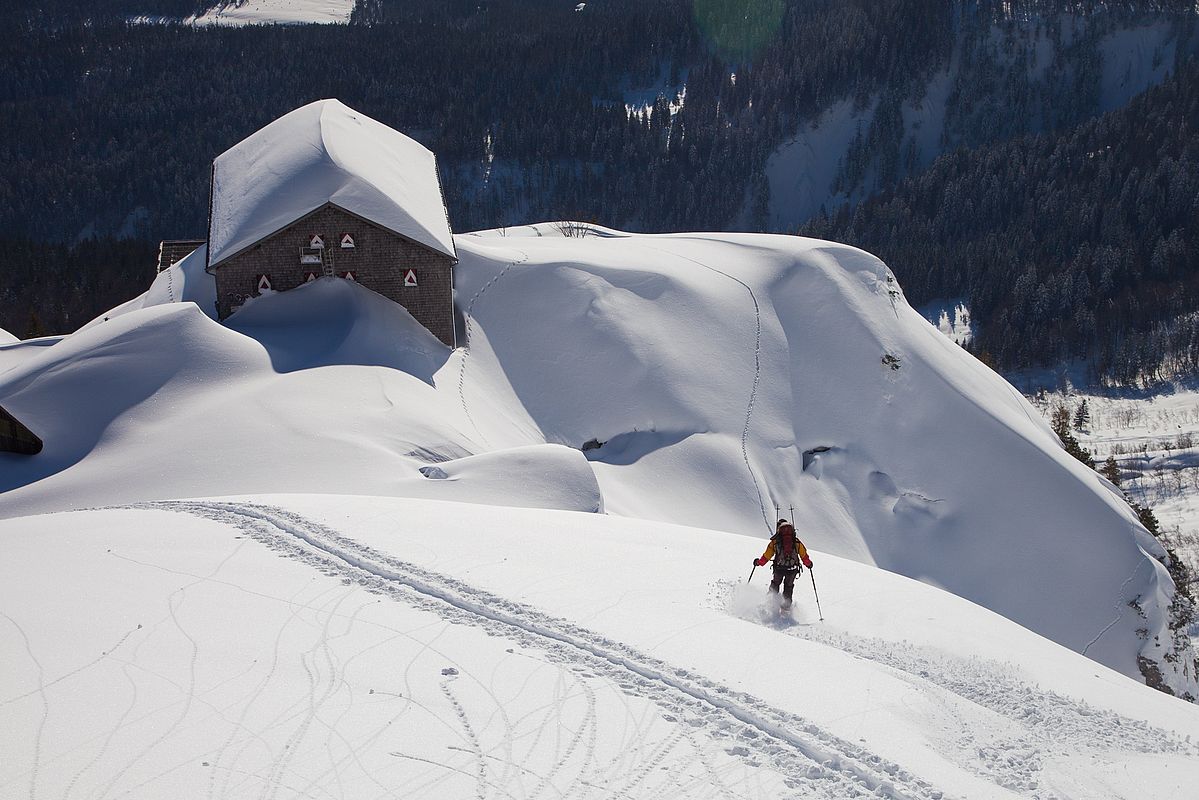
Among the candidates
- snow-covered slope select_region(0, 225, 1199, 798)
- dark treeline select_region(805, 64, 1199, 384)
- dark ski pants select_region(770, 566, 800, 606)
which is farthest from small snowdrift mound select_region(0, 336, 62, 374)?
dark treeline select_region(805, 64, 1199, 384)

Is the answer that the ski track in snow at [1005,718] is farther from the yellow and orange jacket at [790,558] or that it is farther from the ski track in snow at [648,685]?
the ski track in snow at [648,685]

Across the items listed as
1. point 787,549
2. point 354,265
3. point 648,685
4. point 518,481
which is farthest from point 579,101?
point 648,685

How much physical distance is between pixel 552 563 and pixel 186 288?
26825 millimetres

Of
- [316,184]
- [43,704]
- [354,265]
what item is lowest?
[354,265]

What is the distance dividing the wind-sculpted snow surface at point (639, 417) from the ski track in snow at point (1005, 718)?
9.70m

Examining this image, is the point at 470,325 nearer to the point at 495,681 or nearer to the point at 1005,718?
the point at 495,681

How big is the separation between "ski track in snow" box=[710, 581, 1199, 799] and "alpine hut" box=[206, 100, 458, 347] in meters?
21.6

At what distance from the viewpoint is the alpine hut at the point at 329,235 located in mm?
31344

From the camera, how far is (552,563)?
550 inches

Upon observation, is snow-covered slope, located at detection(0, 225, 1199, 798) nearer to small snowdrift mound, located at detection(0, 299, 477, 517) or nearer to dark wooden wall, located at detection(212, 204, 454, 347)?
small snowdrift mound, located at detection(0, 299, 477, 517)

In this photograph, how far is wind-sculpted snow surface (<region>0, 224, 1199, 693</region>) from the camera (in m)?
23.0

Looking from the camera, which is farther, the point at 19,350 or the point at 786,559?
the point at 19,350

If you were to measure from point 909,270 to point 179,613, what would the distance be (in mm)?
88970

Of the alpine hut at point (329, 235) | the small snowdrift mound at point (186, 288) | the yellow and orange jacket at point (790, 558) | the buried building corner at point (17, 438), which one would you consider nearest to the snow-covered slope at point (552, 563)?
the small snowdrift mound at point (186, 288)
